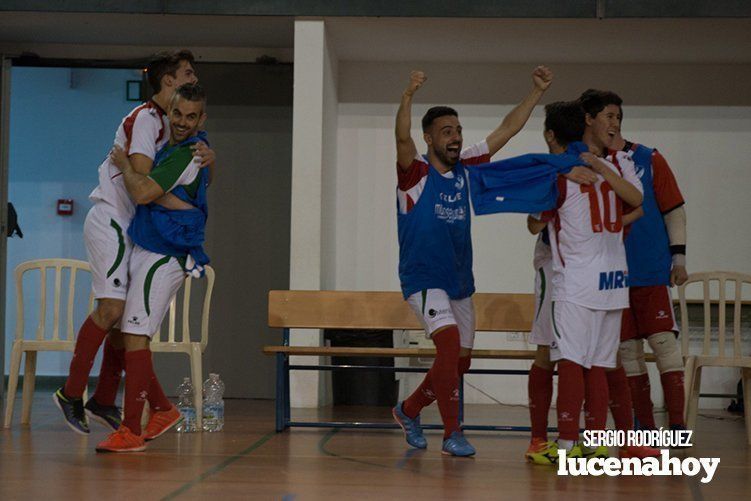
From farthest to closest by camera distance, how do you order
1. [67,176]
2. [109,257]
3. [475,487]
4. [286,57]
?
1. [67,176]
2. [286,57]
3. [109,257]
4. [475,487]

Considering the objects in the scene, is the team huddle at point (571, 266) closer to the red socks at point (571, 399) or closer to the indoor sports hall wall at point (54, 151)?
the red socks at point (571, 399)

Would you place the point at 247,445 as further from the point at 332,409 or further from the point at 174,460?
the point at 332,409

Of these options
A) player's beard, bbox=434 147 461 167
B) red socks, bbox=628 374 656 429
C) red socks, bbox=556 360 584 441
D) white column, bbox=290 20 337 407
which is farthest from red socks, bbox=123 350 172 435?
white column, bbox=290 20 337 407

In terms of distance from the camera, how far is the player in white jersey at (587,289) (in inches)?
167

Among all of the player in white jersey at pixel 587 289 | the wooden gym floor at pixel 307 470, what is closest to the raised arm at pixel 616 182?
the player in white jersey at pixel 587 289

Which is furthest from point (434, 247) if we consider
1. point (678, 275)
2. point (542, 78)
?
point (678, 275)

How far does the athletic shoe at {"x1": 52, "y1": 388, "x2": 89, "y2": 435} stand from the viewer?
184 inches

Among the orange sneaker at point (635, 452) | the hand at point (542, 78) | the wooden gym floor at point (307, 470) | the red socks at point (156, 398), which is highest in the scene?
the hand at point (542, 78)

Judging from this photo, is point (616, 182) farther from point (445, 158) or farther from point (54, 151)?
point (54, 151)

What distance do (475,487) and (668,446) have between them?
1767mm

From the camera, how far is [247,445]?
509 cm

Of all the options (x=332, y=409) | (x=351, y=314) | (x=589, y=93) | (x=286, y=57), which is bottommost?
(x=332, y=409)

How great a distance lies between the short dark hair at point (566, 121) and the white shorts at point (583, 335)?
0.79 metres

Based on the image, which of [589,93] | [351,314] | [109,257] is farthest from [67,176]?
[589,93]
